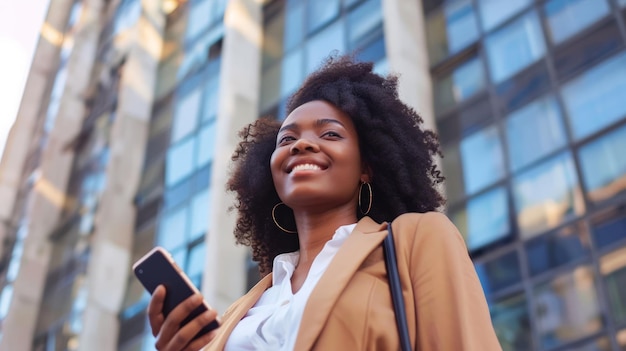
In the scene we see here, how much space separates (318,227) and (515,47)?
467 inches

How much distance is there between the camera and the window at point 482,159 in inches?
545

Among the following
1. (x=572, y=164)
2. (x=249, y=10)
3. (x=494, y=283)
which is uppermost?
(x=249, y=10)

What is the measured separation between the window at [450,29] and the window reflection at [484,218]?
360cm

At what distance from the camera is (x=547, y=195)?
12641mm

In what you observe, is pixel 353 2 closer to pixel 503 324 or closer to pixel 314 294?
pixel 503 324

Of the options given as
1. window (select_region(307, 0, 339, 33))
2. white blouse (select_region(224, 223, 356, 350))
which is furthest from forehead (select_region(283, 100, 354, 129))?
window (select_region(307, 0, 339, 33))

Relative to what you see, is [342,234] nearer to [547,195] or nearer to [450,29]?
[547,195]

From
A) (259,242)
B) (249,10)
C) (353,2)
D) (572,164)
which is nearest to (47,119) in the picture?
(249,10)

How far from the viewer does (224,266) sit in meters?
16.3

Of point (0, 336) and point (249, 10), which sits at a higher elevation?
point (249, 10)

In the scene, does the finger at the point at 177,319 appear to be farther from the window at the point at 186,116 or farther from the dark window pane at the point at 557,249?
the window at the point at 186,116

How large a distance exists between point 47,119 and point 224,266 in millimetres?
16277

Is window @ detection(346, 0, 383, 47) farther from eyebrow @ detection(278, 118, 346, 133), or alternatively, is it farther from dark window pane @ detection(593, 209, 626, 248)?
eyebrow @ detection(278, 118, 346, 133)

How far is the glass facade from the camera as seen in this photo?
37.4 feet
